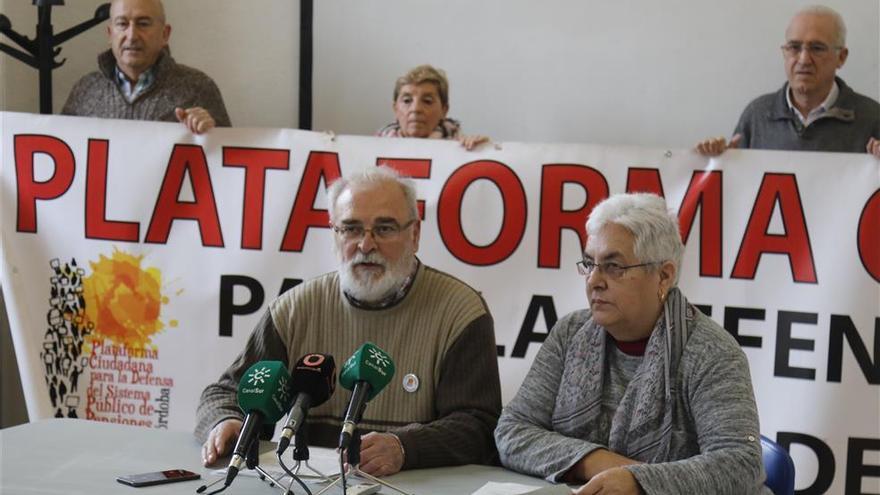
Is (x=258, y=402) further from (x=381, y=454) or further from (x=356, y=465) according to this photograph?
(x=381, y=454)

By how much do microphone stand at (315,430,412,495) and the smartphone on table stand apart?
0.32 m

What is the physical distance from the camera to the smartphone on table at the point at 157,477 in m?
2.30

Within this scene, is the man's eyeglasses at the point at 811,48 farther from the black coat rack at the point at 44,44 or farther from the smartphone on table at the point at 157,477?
the smartphone on table at the point at 157,477

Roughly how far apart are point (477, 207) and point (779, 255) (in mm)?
1117

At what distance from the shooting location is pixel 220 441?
2551 mm

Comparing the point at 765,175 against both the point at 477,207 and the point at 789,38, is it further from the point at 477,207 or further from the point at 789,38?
the point at 477,207

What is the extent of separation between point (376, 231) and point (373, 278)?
0.42 feet

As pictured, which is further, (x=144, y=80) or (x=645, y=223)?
(x=144, y=80)

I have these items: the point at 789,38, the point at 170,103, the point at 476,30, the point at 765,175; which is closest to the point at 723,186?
the point at 765,175

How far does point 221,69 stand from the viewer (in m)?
5.11

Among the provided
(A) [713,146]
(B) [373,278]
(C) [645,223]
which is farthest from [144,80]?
(C) [645,223]

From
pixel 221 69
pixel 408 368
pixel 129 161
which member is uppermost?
pixel 221 69

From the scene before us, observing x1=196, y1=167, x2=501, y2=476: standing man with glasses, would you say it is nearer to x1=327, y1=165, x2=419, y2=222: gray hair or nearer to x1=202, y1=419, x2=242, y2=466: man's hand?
x1=327, y1=165, x2=419, y2=222: gray hair

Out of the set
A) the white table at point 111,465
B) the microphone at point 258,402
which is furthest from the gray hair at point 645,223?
the microphone at point 258,402
